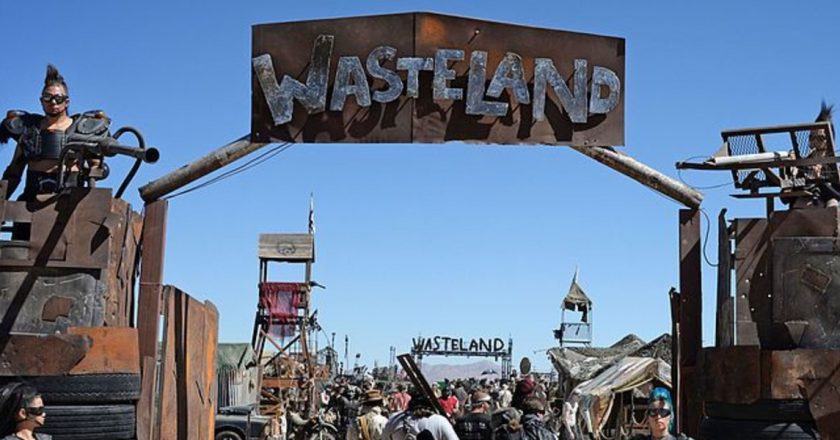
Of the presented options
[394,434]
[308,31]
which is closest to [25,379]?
[394,434]

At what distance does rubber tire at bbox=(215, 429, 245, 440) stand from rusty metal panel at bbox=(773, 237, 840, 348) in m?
19.8

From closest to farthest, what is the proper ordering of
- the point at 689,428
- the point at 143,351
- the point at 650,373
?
the point at 143,351 → the point at 689,428 → the point at 650,373

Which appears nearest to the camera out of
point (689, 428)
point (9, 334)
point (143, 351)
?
point (9, 334)

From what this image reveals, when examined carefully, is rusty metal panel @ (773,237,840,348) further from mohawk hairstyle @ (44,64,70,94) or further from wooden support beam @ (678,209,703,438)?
mohawk hairstyle @ (44,64,70,94)

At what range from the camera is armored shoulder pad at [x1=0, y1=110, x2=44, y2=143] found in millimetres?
8914

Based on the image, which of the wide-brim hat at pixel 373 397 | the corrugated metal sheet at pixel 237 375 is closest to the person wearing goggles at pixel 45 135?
the wide-brim hat at pixel 373 397

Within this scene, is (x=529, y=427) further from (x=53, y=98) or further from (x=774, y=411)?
(x=53, y=98)

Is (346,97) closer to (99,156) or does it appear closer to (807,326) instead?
(99,156)

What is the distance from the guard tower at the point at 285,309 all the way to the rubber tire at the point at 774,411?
33581 millimetres

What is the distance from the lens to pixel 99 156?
28.6ft

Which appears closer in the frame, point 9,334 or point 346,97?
point 9,334

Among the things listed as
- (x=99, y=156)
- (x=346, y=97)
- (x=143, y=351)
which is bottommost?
(x=143, y=351)

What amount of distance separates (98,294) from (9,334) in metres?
0.68

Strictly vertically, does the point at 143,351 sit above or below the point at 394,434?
above
